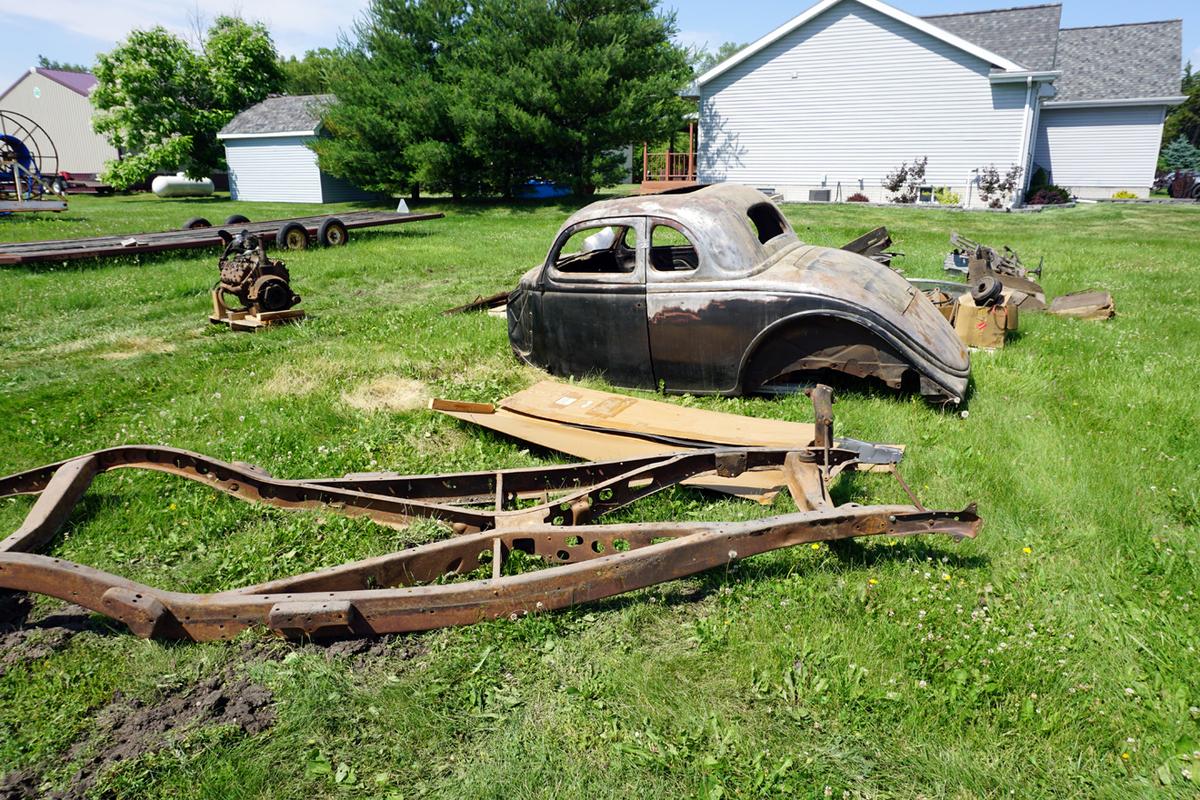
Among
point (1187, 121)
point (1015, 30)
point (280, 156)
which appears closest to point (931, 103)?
point (1015, 30)

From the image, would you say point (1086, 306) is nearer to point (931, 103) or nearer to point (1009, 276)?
point (1009, 276)

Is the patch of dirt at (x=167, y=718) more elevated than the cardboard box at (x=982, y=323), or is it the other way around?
the cardboard box at (x=982, y=323)

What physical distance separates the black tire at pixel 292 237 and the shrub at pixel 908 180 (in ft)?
62.3

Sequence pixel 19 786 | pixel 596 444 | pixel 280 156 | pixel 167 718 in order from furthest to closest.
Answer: pixel 280 156 → pixel 596 444 → pixel 167 718 → pixel 19 786

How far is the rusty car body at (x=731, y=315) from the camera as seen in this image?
5.01m

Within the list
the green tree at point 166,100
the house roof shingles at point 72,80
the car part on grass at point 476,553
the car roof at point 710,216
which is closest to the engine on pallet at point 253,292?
the car roof at point 710,216

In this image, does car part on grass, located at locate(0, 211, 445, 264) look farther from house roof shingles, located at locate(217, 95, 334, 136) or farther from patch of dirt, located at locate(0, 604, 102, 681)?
house roof shingles, located at locate(217, 95, 334, 136)

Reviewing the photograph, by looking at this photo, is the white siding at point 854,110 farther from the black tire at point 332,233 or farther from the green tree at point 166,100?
the green tree at point 166,100

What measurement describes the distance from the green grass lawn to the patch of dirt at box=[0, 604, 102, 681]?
77 millimetres

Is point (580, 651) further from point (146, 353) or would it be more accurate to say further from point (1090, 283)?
point (1090, 283)

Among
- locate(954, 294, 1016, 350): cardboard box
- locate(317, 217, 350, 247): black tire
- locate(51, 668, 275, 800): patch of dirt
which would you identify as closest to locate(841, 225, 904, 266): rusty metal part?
locate(954, 294, 1016, 350): cardboard box

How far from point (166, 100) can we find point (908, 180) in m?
34.3

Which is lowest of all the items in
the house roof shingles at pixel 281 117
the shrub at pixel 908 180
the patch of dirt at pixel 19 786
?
the patch of dirt at pixel 19 786

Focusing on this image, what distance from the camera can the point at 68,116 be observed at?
49.5m
